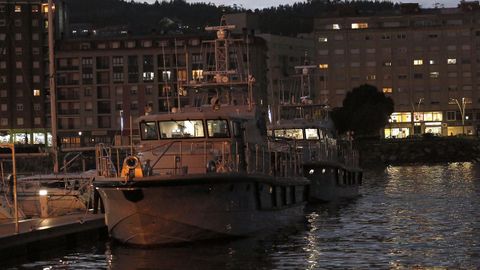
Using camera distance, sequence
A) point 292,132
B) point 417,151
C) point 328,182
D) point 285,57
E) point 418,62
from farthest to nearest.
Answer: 1. point 418,62
2. point 285,57
3. point 417,151
4. point 292,132
5. point 328,182

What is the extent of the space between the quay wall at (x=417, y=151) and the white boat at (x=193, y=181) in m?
105

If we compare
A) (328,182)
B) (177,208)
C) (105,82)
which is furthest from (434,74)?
(177,208)

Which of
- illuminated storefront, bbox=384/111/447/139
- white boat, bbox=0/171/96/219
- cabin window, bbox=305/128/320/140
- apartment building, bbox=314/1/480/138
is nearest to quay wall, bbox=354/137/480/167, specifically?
illuminated storefront, bbox=384/111/447/139

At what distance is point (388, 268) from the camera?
2712 cm

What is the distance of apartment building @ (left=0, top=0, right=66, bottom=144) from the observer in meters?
155

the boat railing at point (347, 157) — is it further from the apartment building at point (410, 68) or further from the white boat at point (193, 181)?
the apartment building at point (410, 68)

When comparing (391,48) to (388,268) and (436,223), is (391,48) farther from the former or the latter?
(388,268)

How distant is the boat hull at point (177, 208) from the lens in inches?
1192

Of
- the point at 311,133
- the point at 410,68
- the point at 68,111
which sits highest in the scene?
the point at 410,68

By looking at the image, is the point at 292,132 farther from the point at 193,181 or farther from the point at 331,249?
the point at 193,181

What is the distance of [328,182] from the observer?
51.9 metres

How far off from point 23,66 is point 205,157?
12833 cm

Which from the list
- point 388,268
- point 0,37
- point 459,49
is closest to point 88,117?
point 0,37

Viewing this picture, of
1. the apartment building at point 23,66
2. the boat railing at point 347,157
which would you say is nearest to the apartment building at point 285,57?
the apartment building at point 23,66
